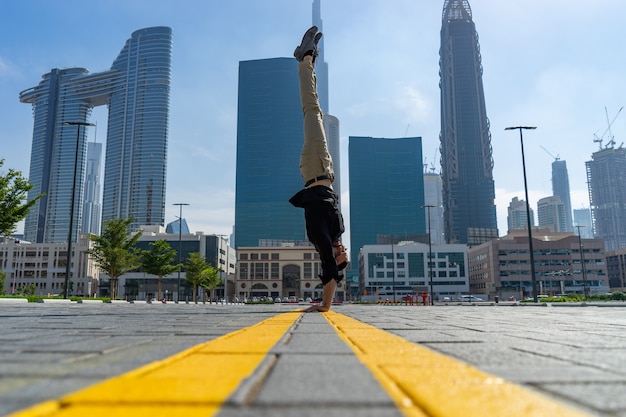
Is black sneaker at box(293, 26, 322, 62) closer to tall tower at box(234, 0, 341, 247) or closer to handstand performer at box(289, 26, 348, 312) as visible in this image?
handstand performer at box(289, 26, 348, 312)

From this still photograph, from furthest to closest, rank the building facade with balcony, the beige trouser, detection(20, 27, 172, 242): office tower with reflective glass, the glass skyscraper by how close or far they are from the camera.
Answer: the glass skyscraper → detection(20, 27, 172, 242): office tower with reflective glass → the building facade with balcony → the beige trouser

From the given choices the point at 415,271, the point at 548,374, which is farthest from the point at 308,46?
the point at 415,271

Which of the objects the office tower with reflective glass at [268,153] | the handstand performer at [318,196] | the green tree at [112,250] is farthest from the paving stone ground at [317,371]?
the office tower with reflective glass at [268,153]

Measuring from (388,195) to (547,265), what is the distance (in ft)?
310

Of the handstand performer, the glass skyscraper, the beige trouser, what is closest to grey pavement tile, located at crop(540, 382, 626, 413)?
the handstand performer

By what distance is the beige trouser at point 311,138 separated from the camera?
1273 cm

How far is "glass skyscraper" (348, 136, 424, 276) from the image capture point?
188 metres

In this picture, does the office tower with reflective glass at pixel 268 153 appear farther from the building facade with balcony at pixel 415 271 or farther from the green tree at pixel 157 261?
the green tree at pixel 157 261

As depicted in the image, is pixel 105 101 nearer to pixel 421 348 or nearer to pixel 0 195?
pixel 0 195

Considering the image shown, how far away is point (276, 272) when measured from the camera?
10750 centimetres

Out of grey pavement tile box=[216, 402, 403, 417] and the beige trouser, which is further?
the beige trouser

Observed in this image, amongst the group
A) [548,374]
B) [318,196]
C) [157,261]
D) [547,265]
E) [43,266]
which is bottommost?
[548,374]

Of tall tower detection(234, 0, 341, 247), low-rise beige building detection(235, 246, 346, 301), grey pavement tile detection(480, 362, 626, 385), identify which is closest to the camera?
grey pavement tile detection(480, 362, 626, 385)

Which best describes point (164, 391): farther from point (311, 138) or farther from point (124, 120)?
point (124, 120)
